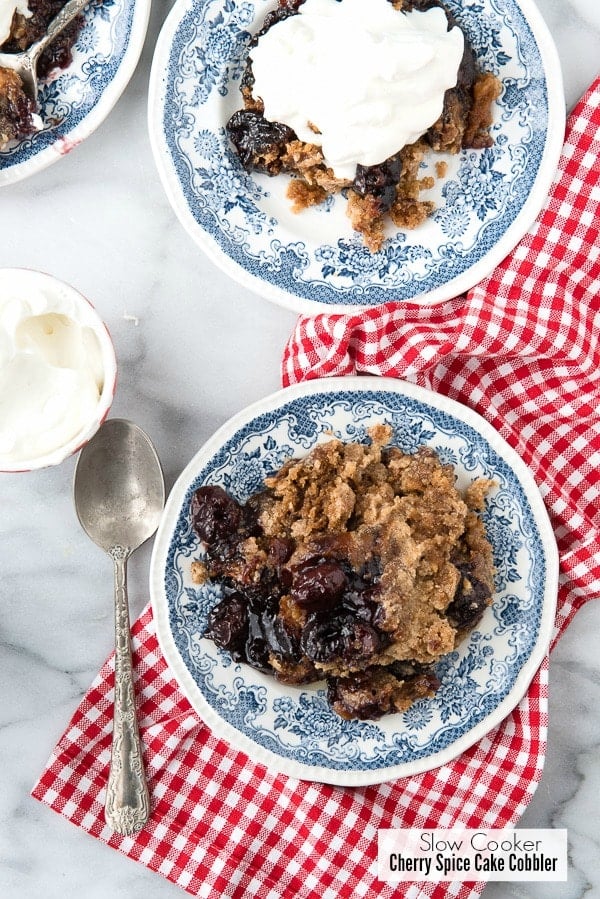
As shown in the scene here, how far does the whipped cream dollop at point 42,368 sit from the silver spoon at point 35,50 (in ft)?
2.36

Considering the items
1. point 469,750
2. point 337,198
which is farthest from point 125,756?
point 337,198

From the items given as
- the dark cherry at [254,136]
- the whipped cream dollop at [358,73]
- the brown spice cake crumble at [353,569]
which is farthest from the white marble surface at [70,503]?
the whipped cream dollop at [358,73]

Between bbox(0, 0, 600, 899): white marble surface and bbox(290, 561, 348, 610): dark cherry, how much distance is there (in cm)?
76

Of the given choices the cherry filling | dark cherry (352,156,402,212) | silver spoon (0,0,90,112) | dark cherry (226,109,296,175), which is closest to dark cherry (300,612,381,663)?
the cherry filling

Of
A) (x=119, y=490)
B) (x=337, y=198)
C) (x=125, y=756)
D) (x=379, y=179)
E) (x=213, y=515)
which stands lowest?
(x=125, y=756)

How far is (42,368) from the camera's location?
2.52 m

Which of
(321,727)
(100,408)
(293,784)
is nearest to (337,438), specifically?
(100,408)

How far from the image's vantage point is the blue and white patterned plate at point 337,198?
270 centimetres

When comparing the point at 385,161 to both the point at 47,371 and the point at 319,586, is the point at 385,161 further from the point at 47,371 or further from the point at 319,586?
the point at 319,586

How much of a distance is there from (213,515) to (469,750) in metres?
1.15

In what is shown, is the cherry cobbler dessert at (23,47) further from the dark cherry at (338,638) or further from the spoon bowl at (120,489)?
the dark cherry at (338,638)

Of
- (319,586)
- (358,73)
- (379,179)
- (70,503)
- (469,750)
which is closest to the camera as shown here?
(319,586)

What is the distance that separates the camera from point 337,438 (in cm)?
270

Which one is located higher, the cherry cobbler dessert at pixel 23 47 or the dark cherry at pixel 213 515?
the cherry cobbler dessert at pixel 23 47
